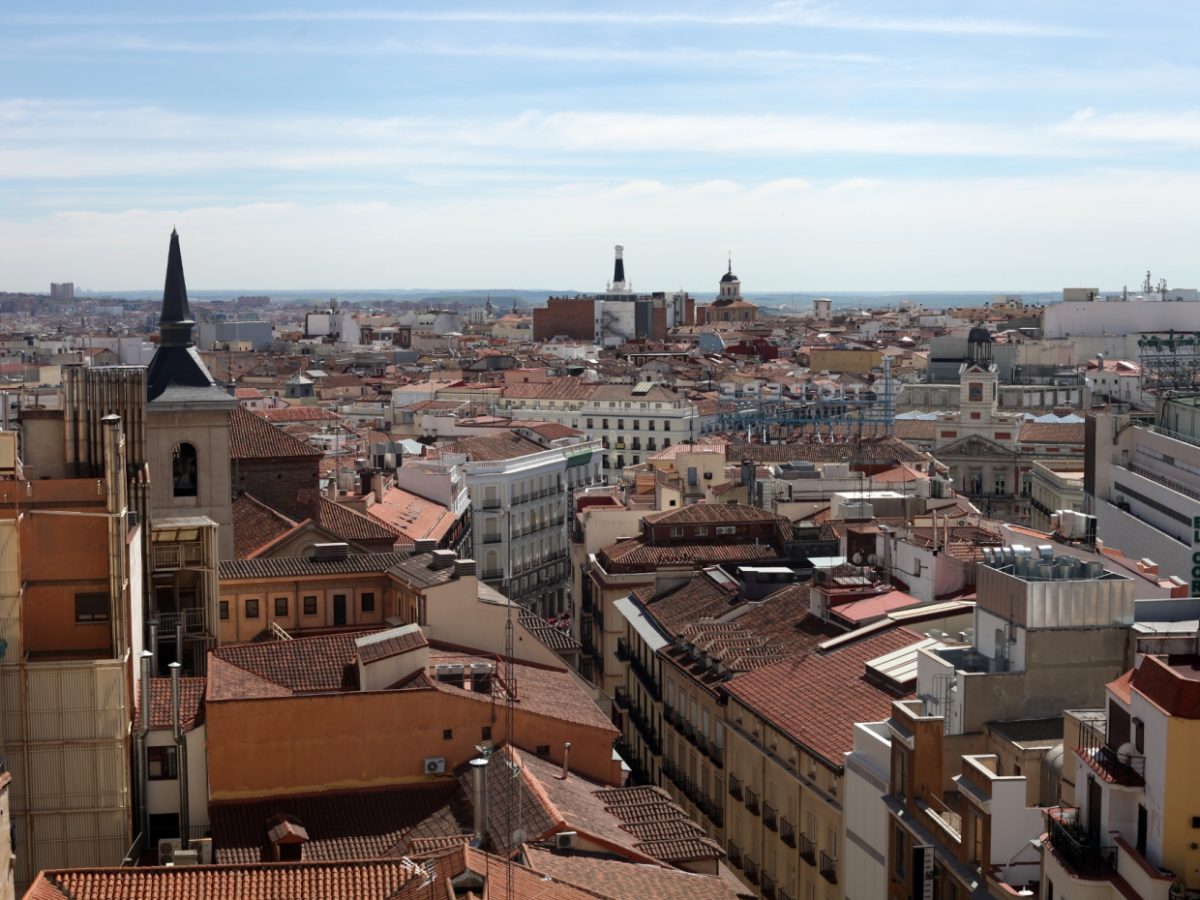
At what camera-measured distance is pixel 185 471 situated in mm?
36969

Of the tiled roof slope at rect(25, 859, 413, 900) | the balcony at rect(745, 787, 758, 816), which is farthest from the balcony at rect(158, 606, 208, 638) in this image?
the tiled roof slope at rect(25, 859, 413, 900)

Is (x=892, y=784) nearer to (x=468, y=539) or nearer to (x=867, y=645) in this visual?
(x=867, y=645)

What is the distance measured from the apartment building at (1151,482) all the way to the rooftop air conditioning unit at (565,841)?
81.6ft

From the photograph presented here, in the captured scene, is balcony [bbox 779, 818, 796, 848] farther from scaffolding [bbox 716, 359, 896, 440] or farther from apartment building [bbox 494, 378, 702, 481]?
apartment building [bbox 494, 378, 702, 481]

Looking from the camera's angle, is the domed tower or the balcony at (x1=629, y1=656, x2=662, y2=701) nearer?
the balcony at (x1=629, y1=656, x2=662, y2=701)

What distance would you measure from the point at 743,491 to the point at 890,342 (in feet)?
420

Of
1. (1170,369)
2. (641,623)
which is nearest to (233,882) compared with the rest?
(641,623)

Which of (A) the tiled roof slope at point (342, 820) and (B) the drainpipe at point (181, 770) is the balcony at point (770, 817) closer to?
(A) the tiled roof slope at point (342, 820)

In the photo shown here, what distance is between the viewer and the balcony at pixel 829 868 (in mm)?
26453

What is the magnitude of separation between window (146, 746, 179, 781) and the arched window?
10.7 meters

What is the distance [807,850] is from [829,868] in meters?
1.08

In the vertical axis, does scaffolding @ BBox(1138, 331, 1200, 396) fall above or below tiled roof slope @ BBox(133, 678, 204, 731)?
above

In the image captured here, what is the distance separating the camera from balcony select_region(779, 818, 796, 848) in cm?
2847

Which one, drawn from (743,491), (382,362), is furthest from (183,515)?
(382,362)
